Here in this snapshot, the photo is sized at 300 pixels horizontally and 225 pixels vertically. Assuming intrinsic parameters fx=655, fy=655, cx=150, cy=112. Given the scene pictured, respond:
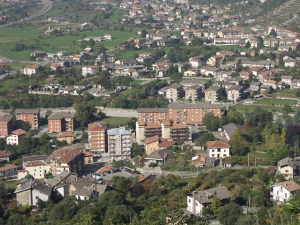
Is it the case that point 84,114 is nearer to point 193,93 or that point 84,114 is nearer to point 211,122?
point 211,122

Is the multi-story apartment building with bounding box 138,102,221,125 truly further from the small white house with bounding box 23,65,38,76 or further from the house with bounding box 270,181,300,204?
the small white house with bounding box 23,65,38,76

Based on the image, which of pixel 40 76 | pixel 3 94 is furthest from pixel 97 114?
pixel 40 76

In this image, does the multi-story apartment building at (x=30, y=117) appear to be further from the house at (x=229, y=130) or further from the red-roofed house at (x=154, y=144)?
the house at (x=229, y=130)

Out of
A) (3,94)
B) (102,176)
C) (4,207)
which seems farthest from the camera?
(3,94)

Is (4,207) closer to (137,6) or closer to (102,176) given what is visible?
(102,176)

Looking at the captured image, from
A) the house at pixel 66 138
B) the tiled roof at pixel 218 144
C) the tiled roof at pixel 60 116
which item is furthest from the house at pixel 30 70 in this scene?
the tiled roof at pixel 218 144

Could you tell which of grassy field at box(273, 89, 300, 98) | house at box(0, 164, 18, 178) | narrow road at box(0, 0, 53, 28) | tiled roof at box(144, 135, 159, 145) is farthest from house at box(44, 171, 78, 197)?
narrow road at box(0, 0, 53, 28)

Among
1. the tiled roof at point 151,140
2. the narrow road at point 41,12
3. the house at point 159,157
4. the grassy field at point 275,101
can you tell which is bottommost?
the house at point 159,157
